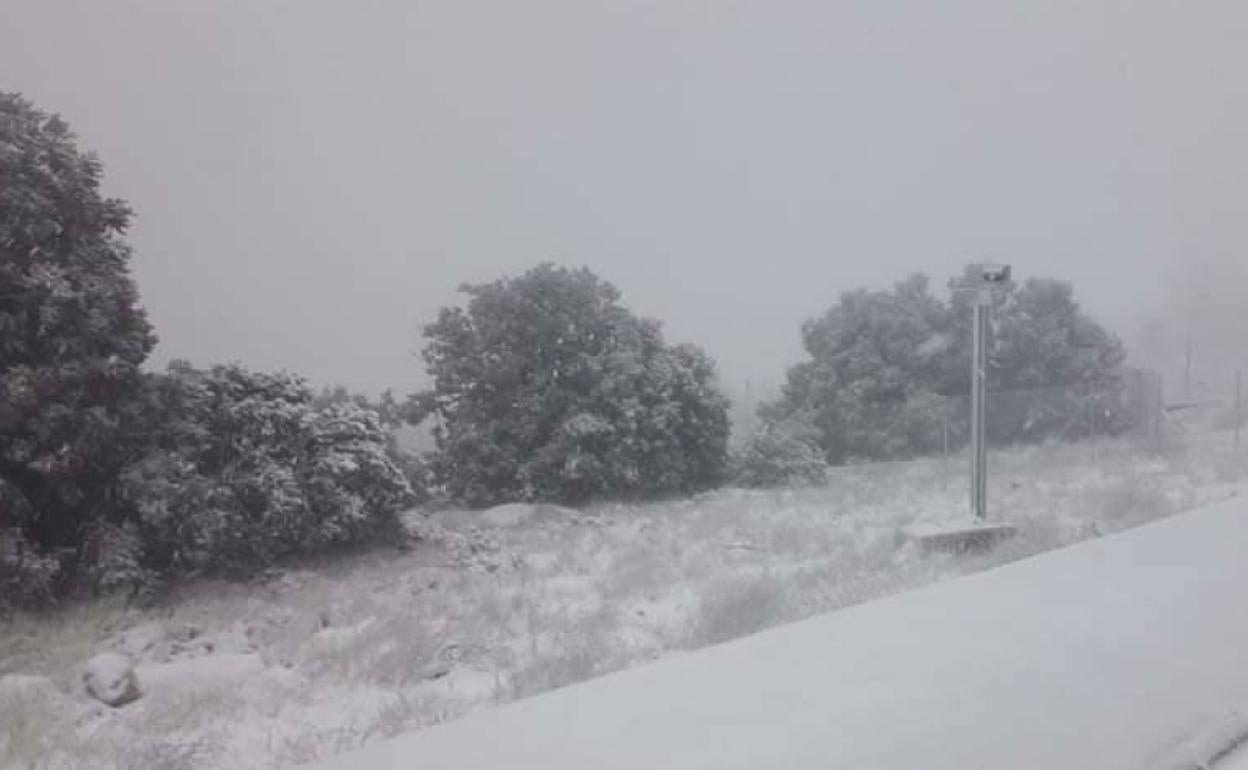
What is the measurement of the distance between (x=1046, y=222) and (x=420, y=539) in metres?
5.87

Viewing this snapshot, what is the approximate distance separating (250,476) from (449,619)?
0.88 meters

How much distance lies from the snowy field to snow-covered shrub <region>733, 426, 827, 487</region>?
0.29ft

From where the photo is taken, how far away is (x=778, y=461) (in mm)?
5164

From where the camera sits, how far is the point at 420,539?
352 cm

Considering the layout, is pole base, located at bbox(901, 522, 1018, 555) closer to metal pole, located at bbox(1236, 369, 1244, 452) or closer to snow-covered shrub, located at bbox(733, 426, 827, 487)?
snow-covered shrub, located at bbox(733, 426, 827, 487)

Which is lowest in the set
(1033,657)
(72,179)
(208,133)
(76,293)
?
(1033,657)

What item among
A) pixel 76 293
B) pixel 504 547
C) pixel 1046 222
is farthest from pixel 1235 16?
pixel 76 293

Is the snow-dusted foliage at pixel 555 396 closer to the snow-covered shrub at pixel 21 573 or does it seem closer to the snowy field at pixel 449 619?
the snowy field at pixel 449 619

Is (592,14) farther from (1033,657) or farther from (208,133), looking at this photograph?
(1033,657)

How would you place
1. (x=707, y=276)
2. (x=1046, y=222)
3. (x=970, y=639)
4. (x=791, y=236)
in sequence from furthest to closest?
(x=1046, y=222)
(x=791, y=236)
(x=707, y=276)
(x=970, y=639)

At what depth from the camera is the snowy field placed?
2432mm

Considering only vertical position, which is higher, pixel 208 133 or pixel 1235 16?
pixel 1235 16

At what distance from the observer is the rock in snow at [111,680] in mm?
2443

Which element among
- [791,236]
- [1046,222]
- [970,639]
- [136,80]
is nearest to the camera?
[136,80]
